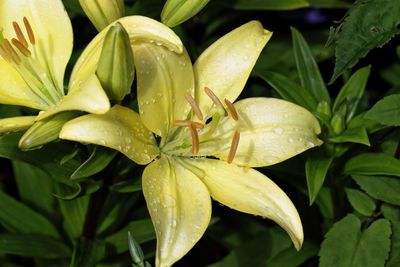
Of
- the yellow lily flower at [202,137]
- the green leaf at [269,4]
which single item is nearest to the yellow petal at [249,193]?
the yellow lily flower at [202,137]

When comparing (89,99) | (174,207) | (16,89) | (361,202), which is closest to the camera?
(89,99)

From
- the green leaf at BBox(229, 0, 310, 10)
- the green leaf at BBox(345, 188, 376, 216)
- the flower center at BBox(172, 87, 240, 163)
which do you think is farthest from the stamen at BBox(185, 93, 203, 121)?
the green leaf at BBox(229, 0, 310, 10)

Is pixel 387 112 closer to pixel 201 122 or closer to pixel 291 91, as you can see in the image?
pixel 291 91

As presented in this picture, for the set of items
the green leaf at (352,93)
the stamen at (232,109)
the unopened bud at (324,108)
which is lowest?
the green leaf at (352,93)

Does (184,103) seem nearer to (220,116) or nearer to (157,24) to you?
(220,116)

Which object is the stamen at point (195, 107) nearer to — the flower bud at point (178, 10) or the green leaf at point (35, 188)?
the flower bud at point (178, 10)

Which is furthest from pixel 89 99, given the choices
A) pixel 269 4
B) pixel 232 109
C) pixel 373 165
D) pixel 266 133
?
pixel 269 4
